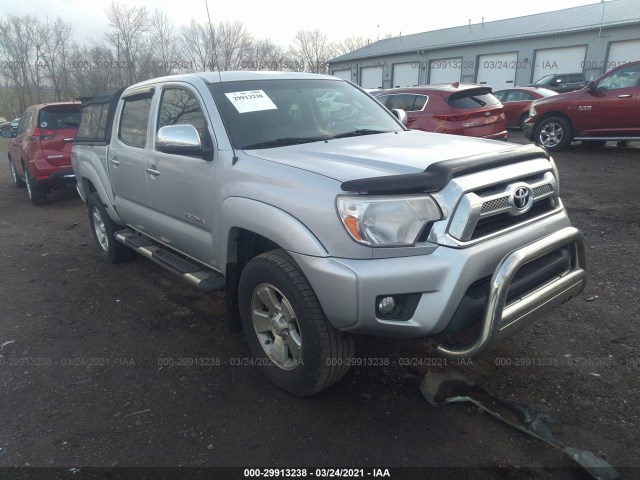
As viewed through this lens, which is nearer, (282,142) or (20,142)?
(282,142)

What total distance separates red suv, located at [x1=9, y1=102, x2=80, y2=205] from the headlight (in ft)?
25.6

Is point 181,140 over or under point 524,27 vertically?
under

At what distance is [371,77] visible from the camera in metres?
35.9

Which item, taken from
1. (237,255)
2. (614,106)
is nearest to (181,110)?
(237,255)

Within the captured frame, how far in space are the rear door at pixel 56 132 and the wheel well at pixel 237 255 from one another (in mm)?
6926

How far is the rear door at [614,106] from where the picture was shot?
930 cm

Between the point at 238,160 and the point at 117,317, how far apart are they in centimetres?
207

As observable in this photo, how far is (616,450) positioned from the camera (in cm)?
236

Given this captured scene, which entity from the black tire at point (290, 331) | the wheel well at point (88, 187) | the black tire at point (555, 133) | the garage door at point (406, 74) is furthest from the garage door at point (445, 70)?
the black tire at point (290, 331)

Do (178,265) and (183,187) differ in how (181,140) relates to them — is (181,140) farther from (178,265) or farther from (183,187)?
(178,265)

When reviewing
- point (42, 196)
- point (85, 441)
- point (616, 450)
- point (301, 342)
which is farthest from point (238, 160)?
point (42, 196)

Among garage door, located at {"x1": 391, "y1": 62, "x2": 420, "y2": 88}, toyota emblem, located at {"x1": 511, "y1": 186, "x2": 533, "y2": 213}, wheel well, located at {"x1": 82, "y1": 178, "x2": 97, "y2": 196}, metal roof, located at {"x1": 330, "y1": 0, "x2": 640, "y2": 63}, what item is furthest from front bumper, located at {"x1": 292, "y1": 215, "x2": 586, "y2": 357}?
garage door, located at {"x1": 391, "y1": 62, "x2": 420, "y2": 88}

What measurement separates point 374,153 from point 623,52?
80.7 ft

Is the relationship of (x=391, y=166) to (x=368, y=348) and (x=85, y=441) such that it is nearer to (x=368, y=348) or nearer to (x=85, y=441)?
(x=368, y=348)
